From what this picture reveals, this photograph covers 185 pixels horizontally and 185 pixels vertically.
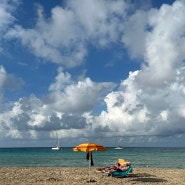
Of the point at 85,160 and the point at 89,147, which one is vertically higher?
the point at 89,147

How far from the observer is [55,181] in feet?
76.1

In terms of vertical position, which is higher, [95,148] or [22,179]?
[95,148]

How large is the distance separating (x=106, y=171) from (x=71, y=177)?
3.11 m

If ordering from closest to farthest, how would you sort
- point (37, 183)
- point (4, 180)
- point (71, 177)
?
point (37, 183) < point (4, 180) < point (71, 177)

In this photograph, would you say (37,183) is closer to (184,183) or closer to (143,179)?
(143,179)

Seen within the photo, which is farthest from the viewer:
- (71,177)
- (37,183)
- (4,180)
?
(71,177)

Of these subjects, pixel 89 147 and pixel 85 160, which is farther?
pixel 85 160

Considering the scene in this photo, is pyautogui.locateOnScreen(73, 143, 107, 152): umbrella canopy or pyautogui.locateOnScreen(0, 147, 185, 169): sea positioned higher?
pyautogui.locateOnScreen(73, 143, 107, 152): umbrella canopy

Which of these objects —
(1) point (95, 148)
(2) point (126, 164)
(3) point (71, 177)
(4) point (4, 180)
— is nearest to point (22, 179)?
(4) point (4, 180)

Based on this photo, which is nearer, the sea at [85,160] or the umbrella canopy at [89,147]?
the umbrella canopy at [89,147]

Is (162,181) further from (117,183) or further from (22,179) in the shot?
(22,179)

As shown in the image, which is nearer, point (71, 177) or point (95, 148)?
point (95, 148)

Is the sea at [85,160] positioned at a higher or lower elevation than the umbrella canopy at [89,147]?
lower

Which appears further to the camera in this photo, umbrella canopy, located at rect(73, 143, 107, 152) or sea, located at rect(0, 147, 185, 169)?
sea, located at rect(0, 147, 185, 169)
